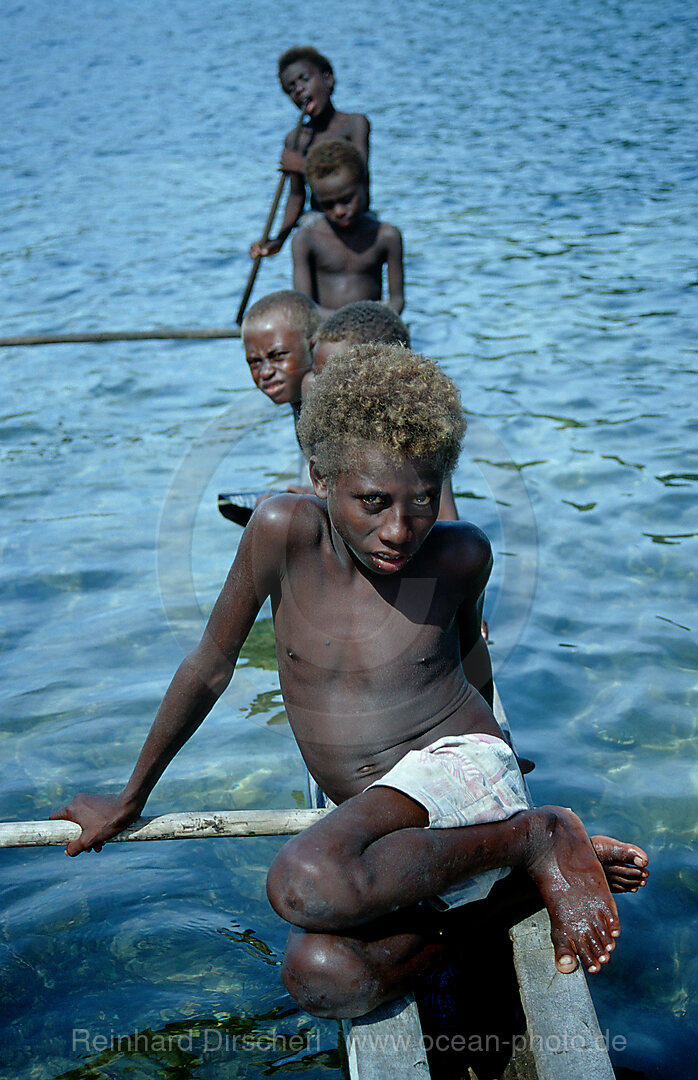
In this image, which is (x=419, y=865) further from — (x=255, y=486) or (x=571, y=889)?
(x=255, y=486)

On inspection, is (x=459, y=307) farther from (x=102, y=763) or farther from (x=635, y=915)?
(x=635, y=915)

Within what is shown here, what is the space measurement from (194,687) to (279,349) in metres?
2.08

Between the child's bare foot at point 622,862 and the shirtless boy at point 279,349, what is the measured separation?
2394mm

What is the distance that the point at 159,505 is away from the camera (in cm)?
584

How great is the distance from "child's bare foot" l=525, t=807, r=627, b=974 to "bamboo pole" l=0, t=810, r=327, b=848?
1.65 feet

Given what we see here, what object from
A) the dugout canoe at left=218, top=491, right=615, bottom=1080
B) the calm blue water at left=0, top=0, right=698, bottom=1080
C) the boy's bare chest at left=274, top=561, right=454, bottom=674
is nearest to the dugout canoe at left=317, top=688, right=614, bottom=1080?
the dugout canoe at left=218, top=491, right=615, bottom=1080

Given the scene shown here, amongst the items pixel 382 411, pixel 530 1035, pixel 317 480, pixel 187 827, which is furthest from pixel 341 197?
pixel 530 1035

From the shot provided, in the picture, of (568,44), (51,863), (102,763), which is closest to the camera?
(51,863)

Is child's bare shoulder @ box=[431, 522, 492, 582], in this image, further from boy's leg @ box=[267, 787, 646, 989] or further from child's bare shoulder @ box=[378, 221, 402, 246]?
child's bare shoulder @ box=[378, 221, 402, 246]

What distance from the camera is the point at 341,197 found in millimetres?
5289

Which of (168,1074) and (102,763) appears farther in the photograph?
(102,763)

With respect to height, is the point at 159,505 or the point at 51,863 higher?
the point at 51,863

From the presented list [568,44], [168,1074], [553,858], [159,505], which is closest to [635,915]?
[553,858]

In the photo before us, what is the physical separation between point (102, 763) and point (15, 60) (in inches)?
886
